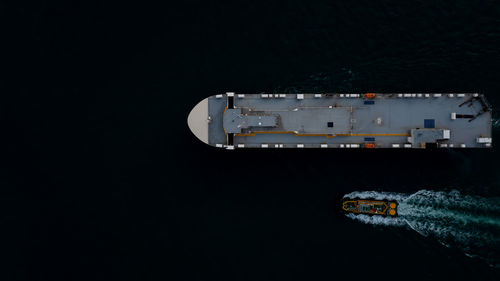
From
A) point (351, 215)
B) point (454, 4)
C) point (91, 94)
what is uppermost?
point (454, 4)

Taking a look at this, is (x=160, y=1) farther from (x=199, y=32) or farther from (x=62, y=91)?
(x=62, y=91)

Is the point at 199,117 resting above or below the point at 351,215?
above

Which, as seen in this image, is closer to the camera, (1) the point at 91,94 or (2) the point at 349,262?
(2) the point at 349,262

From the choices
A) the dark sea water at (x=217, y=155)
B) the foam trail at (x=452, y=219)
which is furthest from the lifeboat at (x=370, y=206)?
the dark sea water at (x=217, y=155)

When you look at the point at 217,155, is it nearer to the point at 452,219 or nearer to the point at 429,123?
the point at 429,123

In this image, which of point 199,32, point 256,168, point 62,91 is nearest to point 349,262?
point 256,168

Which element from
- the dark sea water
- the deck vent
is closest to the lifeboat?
the dark sea water

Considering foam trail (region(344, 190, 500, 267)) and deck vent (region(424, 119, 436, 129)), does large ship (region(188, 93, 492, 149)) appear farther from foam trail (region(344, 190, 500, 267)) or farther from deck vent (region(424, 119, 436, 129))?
foam trail (region(344, 190, 500, 267))

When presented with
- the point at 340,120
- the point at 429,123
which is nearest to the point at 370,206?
the point at 340,120
